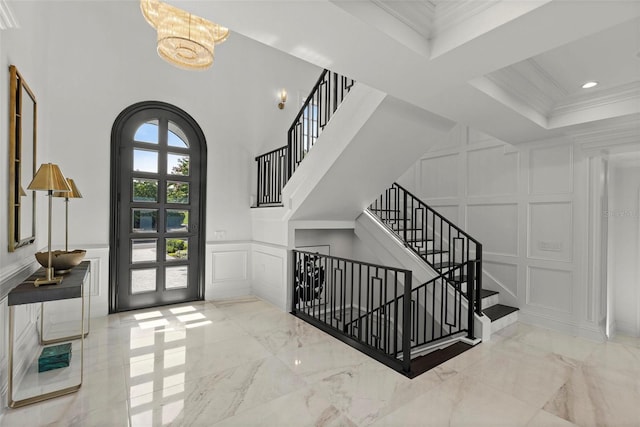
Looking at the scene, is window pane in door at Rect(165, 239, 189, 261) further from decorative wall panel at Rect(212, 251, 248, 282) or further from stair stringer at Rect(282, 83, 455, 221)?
stair stringer at Rect(282, 83, 455, 221)

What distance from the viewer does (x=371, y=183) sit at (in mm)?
4121

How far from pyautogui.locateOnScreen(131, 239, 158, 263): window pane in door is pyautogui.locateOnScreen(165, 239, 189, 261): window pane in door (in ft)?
0.58

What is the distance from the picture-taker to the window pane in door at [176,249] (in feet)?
15.4

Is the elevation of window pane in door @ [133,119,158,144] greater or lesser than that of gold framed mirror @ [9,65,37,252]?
greater

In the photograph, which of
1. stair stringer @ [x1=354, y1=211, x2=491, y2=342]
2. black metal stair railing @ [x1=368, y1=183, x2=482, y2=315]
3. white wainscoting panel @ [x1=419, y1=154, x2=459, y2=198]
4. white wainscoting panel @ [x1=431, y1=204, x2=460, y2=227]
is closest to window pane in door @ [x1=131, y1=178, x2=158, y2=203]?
stair stringer @ [x1=354, y1=211, x2=491, y2=342]

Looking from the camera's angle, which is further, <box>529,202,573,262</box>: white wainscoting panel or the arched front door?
the arched front door

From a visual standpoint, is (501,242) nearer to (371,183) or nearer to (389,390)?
(371,183)

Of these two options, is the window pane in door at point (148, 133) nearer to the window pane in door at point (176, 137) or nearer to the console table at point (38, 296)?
the window pane in door at point (176, 137)

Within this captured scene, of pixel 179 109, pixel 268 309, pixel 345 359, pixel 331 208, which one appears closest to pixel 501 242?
pixel 331 208

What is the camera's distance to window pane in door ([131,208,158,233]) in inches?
175

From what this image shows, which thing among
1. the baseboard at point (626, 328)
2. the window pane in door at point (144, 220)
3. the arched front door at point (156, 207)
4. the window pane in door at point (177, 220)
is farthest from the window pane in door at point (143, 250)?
the baseboard at point (626, 328)

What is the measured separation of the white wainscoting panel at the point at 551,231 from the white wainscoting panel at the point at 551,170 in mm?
210

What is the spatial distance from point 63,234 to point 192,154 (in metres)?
2.01

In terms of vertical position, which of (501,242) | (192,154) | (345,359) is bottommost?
(345,359)
